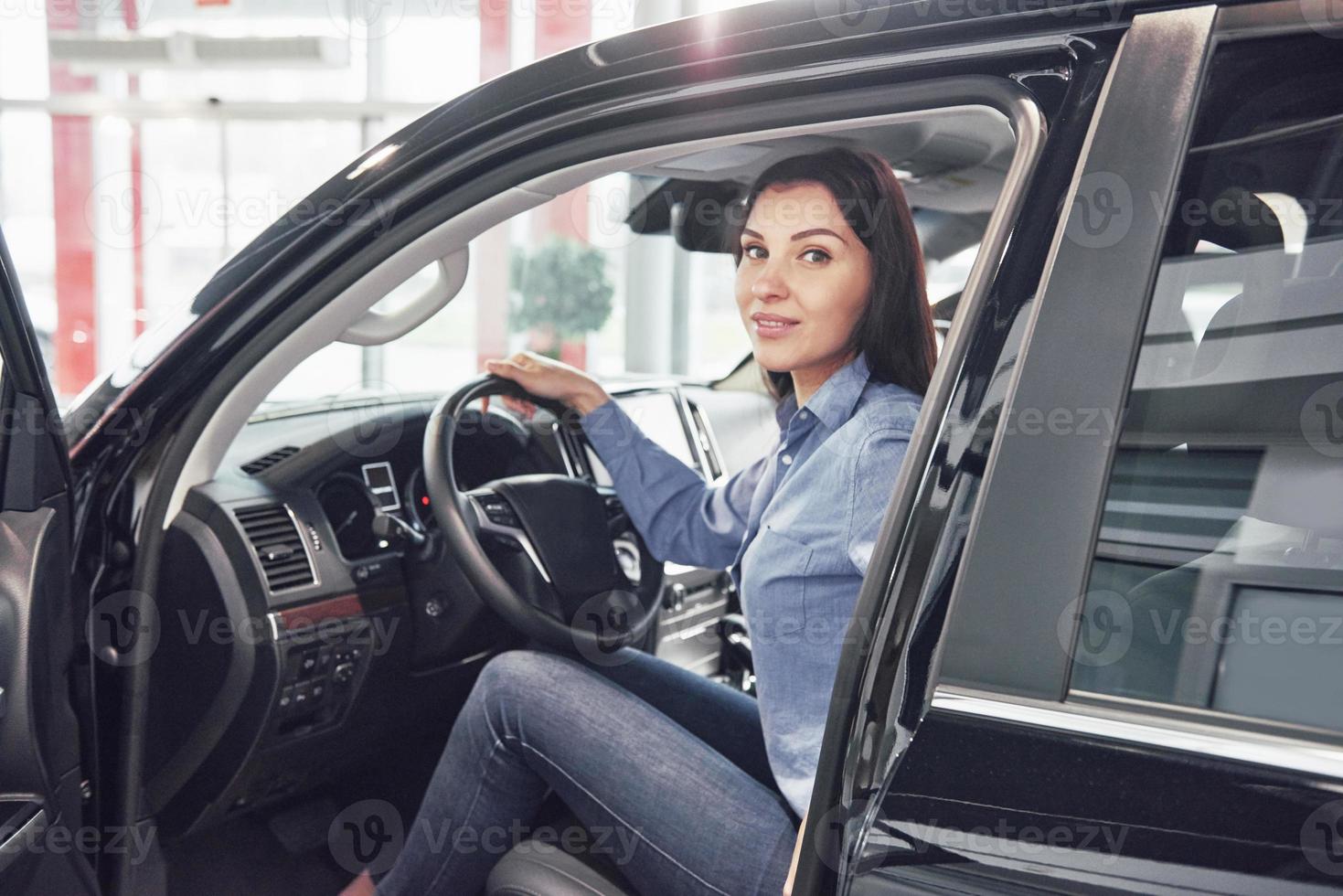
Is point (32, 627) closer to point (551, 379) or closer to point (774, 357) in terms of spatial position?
point (551, 379)

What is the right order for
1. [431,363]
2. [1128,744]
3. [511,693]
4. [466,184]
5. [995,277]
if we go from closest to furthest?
[1128,744] → [995,277] → [466,184] → [511,693] → [431,363]

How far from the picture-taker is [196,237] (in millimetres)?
7480

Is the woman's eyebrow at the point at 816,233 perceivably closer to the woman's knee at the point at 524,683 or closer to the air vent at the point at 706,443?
the woman's knee at the point at 524,683

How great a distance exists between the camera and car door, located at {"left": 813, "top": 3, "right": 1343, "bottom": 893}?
0.76 meters

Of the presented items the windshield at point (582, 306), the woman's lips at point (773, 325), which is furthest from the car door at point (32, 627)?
the windshield at point (582, 306)

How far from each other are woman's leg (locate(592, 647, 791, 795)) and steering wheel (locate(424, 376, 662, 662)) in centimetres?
5

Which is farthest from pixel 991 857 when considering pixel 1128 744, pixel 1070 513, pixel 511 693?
pixel 511 693

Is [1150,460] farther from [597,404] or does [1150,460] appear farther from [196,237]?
[196,237]

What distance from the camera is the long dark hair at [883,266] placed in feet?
4.65

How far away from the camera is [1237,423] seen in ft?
2.67

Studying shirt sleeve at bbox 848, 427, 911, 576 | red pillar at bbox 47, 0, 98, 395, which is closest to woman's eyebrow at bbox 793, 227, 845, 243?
shirt sleeve at bbox 848, 427, 911, 576

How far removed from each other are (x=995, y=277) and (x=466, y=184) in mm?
605

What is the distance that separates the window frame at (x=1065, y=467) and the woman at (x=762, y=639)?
0.37m

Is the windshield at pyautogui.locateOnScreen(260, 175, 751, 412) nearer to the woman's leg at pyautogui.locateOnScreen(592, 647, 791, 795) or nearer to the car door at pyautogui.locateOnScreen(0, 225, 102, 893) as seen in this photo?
the woman's leg at pyautogui.locateOnScreen(592, 647, 791, 795)
